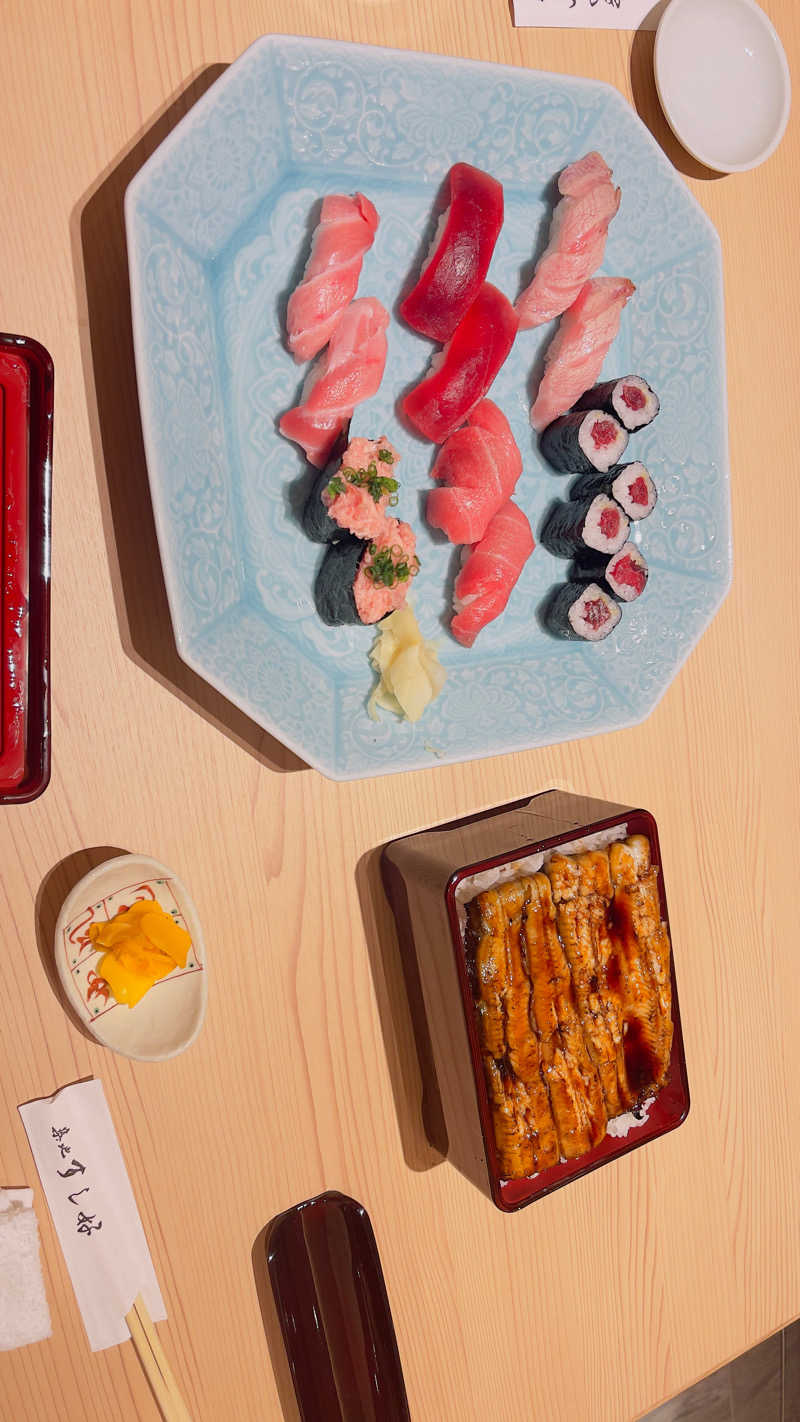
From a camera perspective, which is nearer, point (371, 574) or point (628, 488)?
point (371, 574)

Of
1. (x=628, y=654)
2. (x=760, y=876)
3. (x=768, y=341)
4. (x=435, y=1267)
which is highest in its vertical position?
(x=768, y=341)

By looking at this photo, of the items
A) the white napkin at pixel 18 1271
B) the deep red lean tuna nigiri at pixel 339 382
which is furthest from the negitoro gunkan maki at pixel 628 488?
the white napkin at pixel 18 1271

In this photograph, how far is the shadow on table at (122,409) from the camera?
1.09 meters

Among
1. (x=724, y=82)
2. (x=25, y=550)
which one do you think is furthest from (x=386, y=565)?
(x=724, y=82)

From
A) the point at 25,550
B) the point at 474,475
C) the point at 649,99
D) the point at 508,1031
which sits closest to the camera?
the point at 25,550

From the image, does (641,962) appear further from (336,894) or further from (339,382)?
(339,382)

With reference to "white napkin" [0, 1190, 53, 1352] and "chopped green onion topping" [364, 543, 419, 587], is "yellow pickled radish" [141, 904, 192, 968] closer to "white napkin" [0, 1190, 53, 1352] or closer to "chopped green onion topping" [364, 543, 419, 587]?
"white napkin" [0, 1190, 53, 1352]

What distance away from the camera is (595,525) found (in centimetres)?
130

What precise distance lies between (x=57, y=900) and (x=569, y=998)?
638 millimetres

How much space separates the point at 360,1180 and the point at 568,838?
579 millimetres

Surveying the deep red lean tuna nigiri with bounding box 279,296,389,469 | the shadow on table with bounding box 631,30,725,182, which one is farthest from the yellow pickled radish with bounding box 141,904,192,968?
the shadow on table with bounding box 631,30,725,182

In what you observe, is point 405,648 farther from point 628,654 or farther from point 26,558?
point 26,558

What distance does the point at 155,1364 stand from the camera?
1192 millimetres

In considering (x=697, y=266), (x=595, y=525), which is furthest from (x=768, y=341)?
(x=595, y=525)
